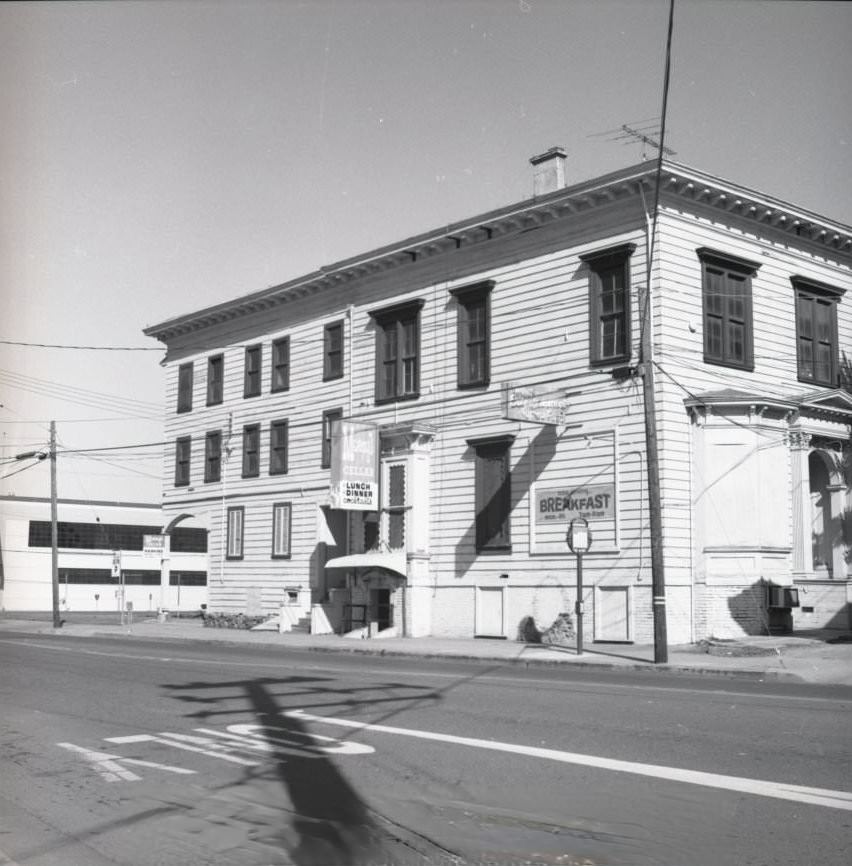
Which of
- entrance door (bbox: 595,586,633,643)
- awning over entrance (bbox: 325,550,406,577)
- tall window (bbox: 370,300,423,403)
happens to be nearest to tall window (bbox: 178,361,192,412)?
tall window (bbox: 370,300,423,403)

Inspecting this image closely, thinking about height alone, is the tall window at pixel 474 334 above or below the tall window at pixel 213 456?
above

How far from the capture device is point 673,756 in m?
9.52

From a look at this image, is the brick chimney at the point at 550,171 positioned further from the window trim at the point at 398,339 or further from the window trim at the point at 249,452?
the window trim at the point at 249,452

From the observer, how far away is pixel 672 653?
23406 mm

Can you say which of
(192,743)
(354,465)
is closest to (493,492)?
(354,465)

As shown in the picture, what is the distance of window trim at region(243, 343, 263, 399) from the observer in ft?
130

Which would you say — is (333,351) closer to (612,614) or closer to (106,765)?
(612,614)

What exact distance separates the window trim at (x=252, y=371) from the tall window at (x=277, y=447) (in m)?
1.71

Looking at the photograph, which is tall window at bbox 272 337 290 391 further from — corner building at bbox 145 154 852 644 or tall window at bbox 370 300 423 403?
tall window at bbox 370 300 423 403

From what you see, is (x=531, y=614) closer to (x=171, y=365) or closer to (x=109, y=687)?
(x=109, y=687)

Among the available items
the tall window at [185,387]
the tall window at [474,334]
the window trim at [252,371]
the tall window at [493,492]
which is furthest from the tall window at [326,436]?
the tall window at [185,387]

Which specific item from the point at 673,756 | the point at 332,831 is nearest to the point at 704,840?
the point at 332,831

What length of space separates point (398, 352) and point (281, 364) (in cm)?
680

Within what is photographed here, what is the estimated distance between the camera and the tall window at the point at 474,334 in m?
30.5
